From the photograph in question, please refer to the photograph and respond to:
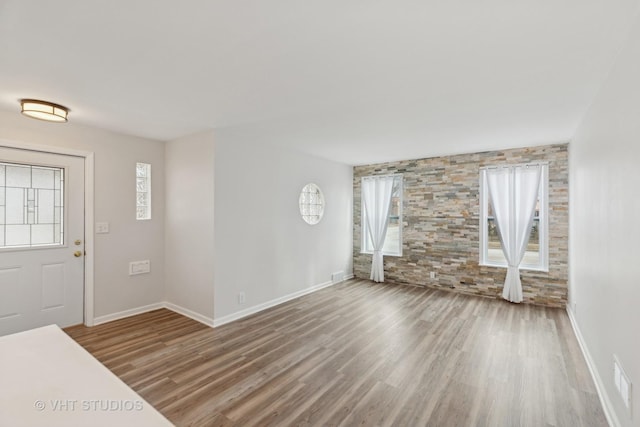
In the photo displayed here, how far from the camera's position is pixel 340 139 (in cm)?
419

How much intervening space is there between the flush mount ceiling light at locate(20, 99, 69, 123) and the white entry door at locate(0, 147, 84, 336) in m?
0.68

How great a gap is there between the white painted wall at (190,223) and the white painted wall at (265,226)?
13cm

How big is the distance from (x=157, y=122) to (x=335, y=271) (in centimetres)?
401

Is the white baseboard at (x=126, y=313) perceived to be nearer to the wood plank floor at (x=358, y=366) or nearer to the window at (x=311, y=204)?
the wood plank floor at (x=358, y=366)

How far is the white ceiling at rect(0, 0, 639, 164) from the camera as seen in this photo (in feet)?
5.10

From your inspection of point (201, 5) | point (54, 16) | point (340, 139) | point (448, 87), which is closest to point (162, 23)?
point (201, 5)

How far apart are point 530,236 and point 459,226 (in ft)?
3.39

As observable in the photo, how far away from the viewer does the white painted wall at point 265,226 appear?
377 cm

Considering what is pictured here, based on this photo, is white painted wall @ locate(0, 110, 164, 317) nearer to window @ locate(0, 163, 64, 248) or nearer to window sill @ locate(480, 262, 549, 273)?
window @ locate(0, 163, 64, 248)

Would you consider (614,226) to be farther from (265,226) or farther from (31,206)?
(31,206)

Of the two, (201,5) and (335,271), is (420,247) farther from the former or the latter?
(201,5)

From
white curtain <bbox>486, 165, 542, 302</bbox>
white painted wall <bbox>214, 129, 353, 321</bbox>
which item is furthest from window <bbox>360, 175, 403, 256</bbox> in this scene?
white curtain <bbox>486, 165, 542, 302</bbox>

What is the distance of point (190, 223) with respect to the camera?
155 inches

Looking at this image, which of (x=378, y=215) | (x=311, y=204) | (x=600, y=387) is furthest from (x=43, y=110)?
(x=600, y=387)
